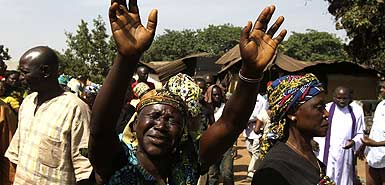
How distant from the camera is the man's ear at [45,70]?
12.9 ft

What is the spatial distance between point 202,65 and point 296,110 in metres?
21.4

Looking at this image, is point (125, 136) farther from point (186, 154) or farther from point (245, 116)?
point (245, 116)

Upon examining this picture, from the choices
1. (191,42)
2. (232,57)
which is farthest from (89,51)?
(191,42)

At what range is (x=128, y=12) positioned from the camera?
2.32 metres

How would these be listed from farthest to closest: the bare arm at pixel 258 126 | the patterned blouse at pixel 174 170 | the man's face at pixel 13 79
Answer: the bare arm at pixel 258 126
the man's face at pixel 13 79
the patterned blouse at pixel 174 170

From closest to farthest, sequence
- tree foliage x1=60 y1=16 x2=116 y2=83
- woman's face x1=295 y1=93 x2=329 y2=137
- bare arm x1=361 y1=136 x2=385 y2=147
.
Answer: woman's face x1=295 y1=93 x2=329 y2=137 < bare arm x1=361 y1=136 x2=385 y2=147 < tree foliage x1=60 y1=16 x2=116 y2=83

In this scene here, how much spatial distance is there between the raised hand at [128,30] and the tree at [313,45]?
7385 cm

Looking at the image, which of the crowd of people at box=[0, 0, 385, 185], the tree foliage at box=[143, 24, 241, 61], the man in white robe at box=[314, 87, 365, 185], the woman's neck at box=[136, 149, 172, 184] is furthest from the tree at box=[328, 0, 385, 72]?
the tree foliage at box=[143, 24, 241, 61]

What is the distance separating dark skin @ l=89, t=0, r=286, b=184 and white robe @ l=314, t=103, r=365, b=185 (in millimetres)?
4582

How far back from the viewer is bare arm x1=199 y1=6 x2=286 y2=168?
263 cm

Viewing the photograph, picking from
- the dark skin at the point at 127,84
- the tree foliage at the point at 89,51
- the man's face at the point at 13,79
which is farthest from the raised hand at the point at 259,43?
the tree foliage at the point at 89,51

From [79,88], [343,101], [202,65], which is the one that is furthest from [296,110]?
[202,65]

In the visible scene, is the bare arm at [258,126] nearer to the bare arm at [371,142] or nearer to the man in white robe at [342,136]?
the man in white robe at [342,136]

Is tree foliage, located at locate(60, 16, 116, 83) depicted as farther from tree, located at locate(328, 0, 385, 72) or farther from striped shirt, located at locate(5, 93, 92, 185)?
striped shirt, located at locate(5, 93, 92, 185)
